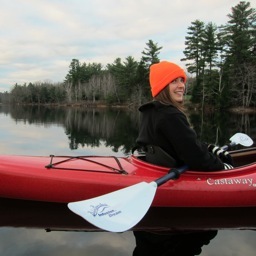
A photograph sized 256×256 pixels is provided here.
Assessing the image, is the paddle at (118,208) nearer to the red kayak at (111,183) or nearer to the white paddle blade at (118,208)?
the white paddle blade at (118,208)

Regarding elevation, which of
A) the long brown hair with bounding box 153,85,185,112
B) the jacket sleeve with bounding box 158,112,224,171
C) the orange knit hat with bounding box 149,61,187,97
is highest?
the orange knit hat with bounding box 149,61,187,97

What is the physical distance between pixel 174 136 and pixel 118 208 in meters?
1.06

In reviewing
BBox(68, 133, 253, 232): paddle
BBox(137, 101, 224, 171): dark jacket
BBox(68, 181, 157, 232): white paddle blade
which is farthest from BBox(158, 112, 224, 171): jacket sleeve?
BBox(68, 181, 157, 232): white paddle blade

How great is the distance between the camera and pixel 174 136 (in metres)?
3.50

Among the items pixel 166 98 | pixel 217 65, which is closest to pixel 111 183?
pixel 166 98

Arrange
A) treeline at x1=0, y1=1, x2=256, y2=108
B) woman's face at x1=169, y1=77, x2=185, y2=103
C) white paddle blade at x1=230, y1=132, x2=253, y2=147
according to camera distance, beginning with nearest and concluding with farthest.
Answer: woman's face at x1=169, y1=77, x2=185, y2=103, white paddle blade at x1=230, y1=132, x2=253, y2=147, treeline at x1=0, y1=1, x2=256, y2=108

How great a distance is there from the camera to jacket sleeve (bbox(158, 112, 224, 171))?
3477mm

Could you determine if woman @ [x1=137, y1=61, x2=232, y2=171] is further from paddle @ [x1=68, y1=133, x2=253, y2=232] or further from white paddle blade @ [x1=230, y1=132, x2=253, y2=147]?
white paddle blade @ [x1=230, y1=132, x2=253, y2=147]

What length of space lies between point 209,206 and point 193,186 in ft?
1.16

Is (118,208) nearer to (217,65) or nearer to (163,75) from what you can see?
(163,75)

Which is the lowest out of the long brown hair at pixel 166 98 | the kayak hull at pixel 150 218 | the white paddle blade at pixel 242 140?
the kayak hull at pixel 150 218

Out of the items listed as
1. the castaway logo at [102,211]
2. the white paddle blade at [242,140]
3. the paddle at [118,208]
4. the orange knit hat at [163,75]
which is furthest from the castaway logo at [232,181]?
the white paddle blade at [242,140]

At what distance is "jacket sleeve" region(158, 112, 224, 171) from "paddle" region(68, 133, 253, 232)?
0.43 m

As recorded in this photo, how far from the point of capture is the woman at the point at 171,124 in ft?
11.5
